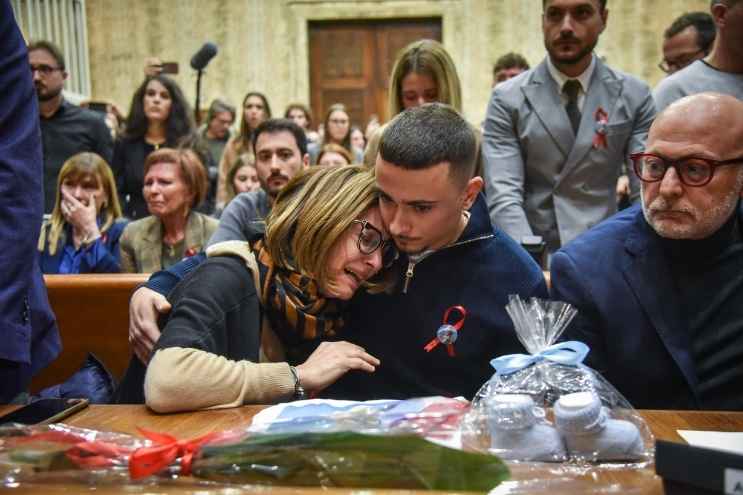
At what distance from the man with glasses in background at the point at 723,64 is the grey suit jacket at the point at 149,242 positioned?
230 centimetres

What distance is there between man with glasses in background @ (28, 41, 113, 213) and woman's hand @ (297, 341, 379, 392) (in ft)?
11.3

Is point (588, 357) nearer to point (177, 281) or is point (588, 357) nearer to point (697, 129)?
point (697, 129)

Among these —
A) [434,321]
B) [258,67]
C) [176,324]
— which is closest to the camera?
[176,324]

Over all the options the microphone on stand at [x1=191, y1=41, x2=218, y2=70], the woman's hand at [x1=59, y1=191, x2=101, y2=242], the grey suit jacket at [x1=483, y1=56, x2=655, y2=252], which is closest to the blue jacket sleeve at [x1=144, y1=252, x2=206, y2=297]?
the grey suit jacket at [x1=483, y1=56, x2=655, y2=252]

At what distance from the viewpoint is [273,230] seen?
1.90m

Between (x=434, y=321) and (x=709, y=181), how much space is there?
73 centimetres

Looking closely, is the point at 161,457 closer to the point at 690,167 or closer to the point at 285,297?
the point at 285,297

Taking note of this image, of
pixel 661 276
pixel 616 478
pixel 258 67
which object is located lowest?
pixel 616 478

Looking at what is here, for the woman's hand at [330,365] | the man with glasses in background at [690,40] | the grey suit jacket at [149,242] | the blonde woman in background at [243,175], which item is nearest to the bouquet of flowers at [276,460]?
the woman's hand at [330,365]

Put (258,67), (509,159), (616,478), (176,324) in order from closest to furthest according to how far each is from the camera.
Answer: (616,478), (176,324), (509,159), (258,67)

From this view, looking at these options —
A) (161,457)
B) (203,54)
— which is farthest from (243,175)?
(161,457)

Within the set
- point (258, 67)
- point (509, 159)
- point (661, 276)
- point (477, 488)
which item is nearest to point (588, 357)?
point (661, 276)

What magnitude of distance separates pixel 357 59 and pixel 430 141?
32.9 feet

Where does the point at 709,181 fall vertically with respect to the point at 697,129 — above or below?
below
